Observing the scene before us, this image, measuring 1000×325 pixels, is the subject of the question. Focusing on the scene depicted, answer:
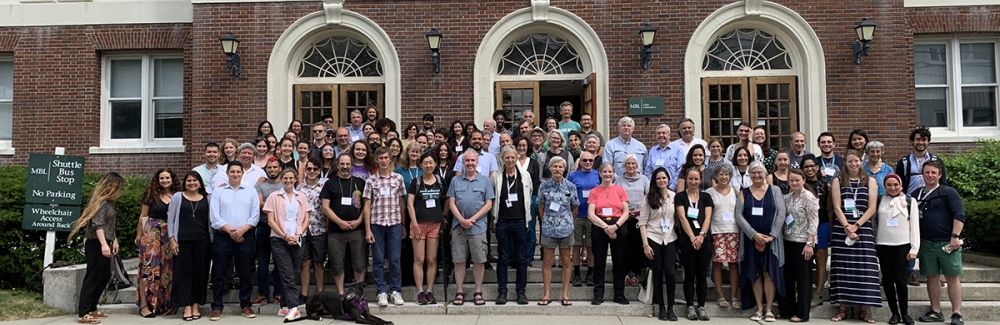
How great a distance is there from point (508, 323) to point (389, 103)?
6041 mm

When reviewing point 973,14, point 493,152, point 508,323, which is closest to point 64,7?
point 493,152

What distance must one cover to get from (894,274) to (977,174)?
5.35m

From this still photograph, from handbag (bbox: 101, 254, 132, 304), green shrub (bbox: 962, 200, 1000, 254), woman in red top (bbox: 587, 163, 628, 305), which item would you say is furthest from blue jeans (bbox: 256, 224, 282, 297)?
green shrub (bbox: 962, 200, 1000, 254)

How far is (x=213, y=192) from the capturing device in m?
7.86

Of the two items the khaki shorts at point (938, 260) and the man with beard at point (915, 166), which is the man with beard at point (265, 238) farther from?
the man with beard at point (915, 166)

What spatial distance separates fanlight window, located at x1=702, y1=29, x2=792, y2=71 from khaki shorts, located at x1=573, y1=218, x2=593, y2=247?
5.57m

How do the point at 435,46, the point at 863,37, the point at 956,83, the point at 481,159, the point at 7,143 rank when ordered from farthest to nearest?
the point at 7,143 < the point at 956,83 < the point at 435,46 < the point at 863,37 < the point at 481,159

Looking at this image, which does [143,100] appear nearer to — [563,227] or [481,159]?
[481,159]

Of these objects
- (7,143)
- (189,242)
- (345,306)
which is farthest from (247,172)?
(7,143)

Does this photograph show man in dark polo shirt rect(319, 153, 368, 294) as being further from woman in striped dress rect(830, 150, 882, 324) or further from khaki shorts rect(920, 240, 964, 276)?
khaki shorts rect(920, 240, 964, 276)

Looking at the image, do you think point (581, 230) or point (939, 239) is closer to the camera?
point (939, 239)

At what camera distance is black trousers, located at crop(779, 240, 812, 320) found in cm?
758

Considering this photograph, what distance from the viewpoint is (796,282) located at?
7789 millimetres

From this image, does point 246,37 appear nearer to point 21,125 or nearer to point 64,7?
point 64,7
